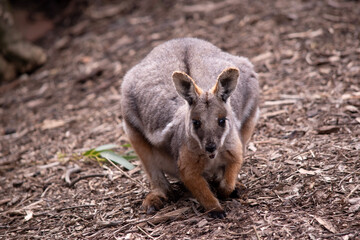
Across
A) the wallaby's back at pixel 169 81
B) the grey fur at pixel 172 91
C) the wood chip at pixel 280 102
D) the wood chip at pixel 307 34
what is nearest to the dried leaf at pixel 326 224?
the grey fur at pixel 172 91

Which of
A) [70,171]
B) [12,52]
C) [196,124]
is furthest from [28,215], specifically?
[12,52]

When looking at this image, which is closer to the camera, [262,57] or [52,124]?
[52,124]

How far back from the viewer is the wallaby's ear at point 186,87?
359 cm

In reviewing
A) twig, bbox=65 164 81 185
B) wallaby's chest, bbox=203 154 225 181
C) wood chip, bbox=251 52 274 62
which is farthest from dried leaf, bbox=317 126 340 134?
twig, bbox=65 164 81 185

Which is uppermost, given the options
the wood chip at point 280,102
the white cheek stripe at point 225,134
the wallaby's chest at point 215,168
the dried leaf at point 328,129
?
the white cheek stripe at point 225,134

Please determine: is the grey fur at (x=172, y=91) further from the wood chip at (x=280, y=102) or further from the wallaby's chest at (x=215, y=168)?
the wood chip at (x=280, y=102)

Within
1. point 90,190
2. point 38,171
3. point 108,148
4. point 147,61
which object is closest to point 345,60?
point 147,61

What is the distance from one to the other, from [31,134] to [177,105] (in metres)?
3.26

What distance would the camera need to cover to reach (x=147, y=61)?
4754 mm

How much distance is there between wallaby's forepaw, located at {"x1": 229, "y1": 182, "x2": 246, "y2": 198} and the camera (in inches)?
160

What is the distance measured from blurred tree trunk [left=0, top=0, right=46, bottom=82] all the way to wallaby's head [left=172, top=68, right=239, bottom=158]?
565 cm

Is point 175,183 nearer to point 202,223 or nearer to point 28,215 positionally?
point 202,223

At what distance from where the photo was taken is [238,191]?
4113 mm

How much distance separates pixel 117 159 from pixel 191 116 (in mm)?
1616
